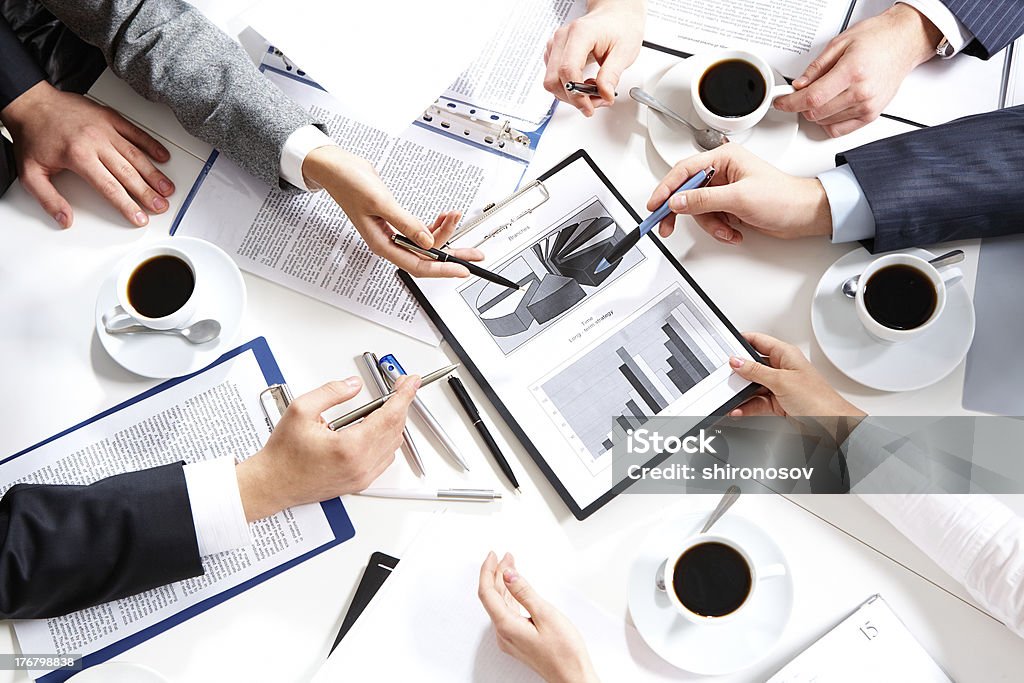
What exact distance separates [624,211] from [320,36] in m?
0.51

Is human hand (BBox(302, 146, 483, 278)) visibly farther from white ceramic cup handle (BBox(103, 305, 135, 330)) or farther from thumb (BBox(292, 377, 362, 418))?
white ceramic cup handle (BBox(103, 305, 135, 330))

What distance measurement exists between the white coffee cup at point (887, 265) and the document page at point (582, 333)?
15cm

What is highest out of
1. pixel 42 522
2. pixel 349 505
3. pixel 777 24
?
pixel 777 24

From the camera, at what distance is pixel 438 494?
98cm

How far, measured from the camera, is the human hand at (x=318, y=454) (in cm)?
93

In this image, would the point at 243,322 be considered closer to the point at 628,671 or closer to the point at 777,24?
the point at 628,671

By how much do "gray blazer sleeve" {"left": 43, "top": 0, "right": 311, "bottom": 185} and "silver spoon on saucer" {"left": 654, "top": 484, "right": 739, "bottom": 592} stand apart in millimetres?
725

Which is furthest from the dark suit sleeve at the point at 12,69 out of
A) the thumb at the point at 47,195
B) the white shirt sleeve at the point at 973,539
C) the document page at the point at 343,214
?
the white shirt sleeve at the point at 973,539

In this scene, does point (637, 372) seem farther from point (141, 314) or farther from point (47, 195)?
point (47, 195)

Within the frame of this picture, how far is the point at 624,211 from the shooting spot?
1.06m

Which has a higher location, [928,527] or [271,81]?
[928,527]

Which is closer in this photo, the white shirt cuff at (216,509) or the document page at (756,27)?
the white shirt cuff at (216,509)

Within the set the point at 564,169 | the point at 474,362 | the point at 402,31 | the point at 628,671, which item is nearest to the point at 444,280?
the point at 474,362

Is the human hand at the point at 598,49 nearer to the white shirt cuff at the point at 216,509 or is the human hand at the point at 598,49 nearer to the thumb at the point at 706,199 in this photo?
the thumb at the point at 706,199
